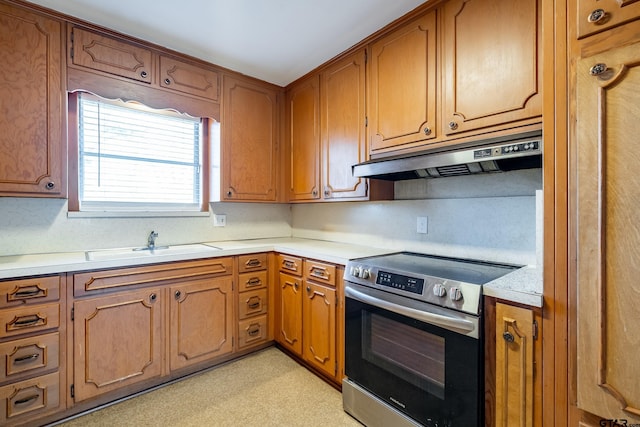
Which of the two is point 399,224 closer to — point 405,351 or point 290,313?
point 405,351

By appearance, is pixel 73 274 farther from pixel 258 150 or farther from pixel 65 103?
pixel 258 150

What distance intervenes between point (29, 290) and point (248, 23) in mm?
2015

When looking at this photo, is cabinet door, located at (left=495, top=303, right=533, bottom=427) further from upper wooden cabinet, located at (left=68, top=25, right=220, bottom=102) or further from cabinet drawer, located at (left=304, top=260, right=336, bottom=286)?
upper wooden cabinet, located at (left=68, top=25, right=220, bottom=102)

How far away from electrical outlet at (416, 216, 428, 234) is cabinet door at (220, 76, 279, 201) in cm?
143

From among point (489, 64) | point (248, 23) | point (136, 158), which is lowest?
point (136, 158)

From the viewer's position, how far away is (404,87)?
1.95 metres

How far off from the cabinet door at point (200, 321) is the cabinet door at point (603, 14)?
2348 mm

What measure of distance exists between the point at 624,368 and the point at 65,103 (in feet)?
9.75

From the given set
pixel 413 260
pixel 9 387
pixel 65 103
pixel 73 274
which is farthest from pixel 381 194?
pixel 9 387

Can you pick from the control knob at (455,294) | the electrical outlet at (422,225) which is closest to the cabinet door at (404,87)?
the electrical outlet at (422,225)

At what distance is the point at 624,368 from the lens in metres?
0.90

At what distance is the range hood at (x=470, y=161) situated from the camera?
1.28 m

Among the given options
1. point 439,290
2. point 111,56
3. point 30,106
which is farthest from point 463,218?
point 30,106

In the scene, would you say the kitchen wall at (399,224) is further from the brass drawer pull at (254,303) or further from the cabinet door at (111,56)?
the cabinet door at (111,56)
